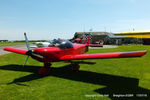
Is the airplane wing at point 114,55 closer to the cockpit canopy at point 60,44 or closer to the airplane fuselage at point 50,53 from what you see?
the airplane fuselage at point 50,53

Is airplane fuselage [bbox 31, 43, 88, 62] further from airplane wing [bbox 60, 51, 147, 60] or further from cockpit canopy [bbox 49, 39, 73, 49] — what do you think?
airplane wing [bbox 60, 51, 147, 60]

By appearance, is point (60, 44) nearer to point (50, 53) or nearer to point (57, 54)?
point (57, 54)

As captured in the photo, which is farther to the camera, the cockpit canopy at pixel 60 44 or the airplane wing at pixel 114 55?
the cockpit canopy at pixel 60 44

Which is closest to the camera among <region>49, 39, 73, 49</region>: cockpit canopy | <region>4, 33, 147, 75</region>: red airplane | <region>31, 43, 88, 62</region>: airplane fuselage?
<region>4, 33, 147, 75</region>: red airplane

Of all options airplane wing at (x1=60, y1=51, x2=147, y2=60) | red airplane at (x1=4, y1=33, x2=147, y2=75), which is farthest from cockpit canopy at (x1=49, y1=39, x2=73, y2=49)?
airplane wing at (x1=60, y1=51, x2=147, y2=60)

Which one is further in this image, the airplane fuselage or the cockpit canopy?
the cockpit canopy

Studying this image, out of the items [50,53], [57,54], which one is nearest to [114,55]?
[57,54]

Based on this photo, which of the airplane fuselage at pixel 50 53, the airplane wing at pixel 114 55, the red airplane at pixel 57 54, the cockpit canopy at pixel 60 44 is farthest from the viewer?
the cockpit canopy at pixel 60 44

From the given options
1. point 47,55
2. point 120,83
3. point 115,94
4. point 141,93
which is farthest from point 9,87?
point 141,93

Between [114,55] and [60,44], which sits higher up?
[60,44]

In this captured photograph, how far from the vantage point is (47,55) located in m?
7.24

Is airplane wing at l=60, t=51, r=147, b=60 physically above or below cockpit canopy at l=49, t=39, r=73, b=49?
below

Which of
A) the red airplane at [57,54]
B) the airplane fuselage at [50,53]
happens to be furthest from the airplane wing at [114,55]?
the airplane fuselage at [50,53]

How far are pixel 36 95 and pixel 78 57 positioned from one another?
3525mm
